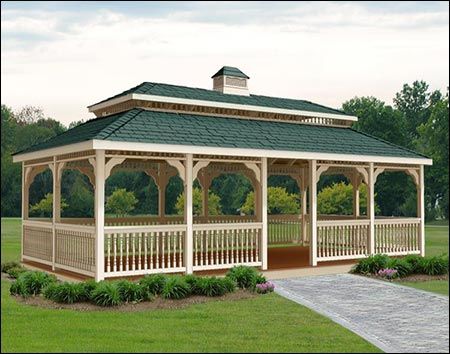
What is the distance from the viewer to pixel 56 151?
50.1ft

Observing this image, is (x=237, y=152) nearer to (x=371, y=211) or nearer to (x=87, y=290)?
(x=87, y=290)

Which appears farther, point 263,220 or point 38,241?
point 38,241

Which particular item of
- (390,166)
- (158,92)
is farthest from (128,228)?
(390,166)

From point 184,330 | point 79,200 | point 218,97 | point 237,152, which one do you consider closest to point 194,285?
point 184,330

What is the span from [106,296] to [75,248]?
12.3ft

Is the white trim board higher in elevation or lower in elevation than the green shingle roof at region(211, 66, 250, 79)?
lower

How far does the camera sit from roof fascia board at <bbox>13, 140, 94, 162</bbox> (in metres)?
13.1

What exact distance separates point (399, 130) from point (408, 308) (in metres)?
43.4

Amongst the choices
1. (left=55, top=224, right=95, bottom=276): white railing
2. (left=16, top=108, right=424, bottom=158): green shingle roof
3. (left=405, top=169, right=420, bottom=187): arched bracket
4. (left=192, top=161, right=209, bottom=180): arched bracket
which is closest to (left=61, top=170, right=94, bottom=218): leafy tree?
(left=16, top=108, right=424, bottom=158): green shingle roof

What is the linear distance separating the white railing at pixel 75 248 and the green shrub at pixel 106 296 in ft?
7.11

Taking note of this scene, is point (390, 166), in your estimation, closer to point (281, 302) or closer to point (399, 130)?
point (281, 302)

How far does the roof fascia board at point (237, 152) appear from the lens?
1304 cm

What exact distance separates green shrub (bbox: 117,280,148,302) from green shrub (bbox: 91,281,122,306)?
14 cm

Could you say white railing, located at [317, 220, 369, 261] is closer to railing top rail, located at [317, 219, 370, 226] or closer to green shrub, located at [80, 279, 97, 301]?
railing top rail, located at [317, 219, 370, 226]
